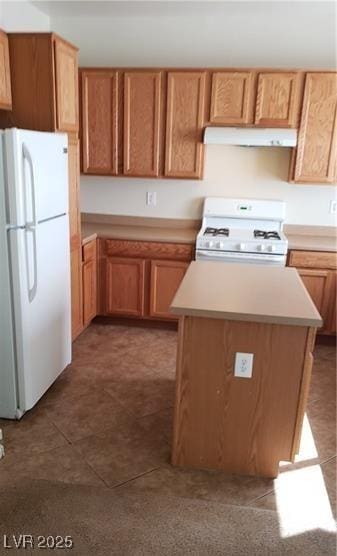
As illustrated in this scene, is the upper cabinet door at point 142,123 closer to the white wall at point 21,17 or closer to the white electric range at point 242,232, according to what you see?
the white electric range at point 242,232

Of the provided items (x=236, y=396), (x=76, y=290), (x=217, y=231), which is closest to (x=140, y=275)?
(x=76, y=290)

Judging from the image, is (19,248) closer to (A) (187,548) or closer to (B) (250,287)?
(B) (250,287)

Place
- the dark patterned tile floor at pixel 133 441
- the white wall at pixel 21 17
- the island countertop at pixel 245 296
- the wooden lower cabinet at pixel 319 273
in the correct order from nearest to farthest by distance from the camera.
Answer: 1. the island countertop at pixel 245 296
2. the dark patterned tile floor at pixel 133 441
3. the white wall at pixel 21 17
4. the wooden lower cabinet at pixel 319 273

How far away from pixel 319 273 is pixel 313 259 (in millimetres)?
124

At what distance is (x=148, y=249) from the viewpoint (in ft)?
12.5

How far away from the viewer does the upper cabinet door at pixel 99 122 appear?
3770 millimetres

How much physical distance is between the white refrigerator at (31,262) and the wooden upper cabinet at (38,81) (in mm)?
251

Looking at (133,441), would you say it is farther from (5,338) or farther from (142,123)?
(142,123)

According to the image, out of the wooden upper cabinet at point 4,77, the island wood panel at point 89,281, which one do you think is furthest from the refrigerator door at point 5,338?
the island wood panel at point 89,281

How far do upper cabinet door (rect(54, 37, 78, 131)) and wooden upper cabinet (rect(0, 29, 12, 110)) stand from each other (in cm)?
30

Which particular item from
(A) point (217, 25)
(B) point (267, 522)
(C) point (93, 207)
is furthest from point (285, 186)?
(B) point (267, 522)

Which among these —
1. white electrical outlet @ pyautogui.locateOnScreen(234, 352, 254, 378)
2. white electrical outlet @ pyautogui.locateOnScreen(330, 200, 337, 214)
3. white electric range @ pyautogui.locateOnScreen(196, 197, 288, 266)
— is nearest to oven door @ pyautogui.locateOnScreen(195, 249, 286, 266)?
white electric range @ pyautogui.locateOnScreen(196, 197, 288, 266)

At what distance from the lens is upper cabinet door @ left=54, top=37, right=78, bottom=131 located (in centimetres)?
285

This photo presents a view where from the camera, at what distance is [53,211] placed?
269 centimetres
